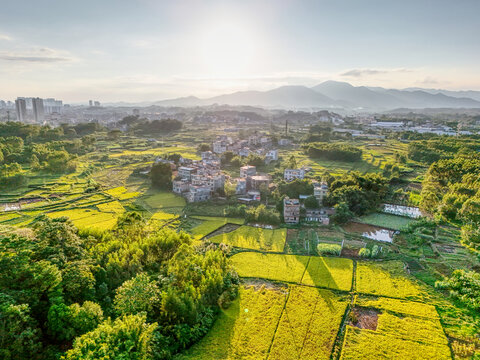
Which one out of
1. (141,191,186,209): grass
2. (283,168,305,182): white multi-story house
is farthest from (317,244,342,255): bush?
(283,168,305,182): white multi-story house

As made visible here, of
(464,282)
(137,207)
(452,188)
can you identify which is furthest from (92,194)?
(452,188)

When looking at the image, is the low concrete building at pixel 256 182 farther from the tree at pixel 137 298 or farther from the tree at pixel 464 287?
the tree at pixel 137 298

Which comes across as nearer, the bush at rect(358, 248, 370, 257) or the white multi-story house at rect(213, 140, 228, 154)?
the bush at rect(358, 248, 370, 257)

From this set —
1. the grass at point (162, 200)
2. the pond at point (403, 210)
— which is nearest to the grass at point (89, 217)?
the grass at point (162, 200)

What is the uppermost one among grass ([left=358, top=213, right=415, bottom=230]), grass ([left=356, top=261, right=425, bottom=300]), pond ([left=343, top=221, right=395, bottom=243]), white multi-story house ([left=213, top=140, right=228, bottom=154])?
white multi-story house ([left=213, top=140, right=228, bottom=154])

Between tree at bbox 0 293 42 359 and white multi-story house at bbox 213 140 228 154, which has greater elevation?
white multi-story house at bbox 213 140 228 154

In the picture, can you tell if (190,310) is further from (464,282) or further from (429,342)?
(464,282)

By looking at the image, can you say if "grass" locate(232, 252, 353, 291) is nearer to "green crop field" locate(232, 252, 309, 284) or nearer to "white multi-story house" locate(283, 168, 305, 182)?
"green crop field" locate(232, 252, 309, 284)
